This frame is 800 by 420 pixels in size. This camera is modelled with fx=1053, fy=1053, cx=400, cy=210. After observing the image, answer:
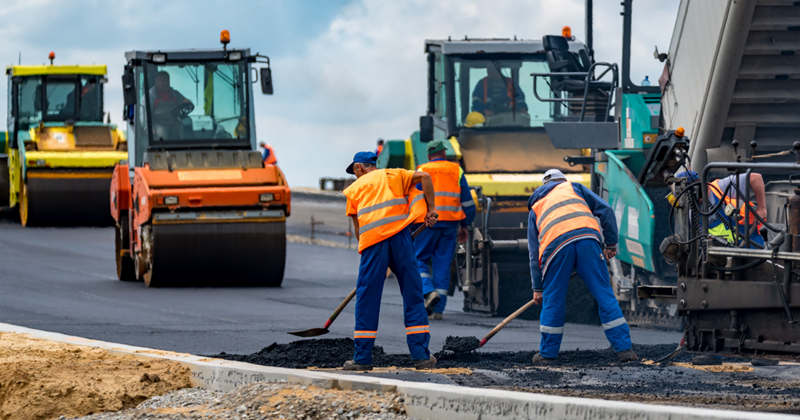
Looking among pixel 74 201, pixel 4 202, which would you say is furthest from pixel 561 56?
pixel 4 202

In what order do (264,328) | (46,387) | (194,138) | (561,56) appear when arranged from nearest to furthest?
(46,387)
(264,328)
(561,56)
(194,138)

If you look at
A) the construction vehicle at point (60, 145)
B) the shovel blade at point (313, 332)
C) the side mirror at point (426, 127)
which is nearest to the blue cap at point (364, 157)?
the shovel blade at point (313, 332)

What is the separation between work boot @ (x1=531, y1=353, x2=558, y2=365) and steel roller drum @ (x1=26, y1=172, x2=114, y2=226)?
515 inches

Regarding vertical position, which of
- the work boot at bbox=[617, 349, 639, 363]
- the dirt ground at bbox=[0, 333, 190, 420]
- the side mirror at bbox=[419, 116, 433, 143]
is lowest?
the work boot at bbox=[617, 349, 639, 363]

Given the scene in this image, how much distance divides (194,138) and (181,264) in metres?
1.64

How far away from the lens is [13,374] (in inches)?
240

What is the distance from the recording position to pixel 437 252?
10453mm

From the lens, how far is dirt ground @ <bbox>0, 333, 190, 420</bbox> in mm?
5711

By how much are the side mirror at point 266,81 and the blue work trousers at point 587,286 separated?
6322 millimetres

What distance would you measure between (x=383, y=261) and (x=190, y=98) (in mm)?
6887

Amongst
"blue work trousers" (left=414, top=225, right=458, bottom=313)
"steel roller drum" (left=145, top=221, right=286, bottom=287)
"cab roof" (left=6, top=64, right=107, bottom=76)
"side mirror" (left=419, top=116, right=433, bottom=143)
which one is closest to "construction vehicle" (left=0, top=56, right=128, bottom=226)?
"cab roof" (left=6, top=64, right=107, bottom=76)

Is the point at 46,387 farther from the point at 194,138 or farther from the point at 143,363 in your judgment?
the point at 194,138

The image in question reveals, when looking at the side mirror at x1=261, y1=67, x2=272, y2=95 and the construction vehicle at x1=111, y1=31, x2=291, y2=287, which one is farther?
the side mirror at x1=261, y1=67, x2=272, y2=95

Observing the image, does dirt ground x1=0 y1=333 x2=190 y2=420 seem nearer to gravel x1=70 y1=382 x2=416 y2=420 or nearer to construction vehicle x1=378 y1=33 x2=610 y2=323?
gravel x1=70 y1=382 x2=416 y2=420
